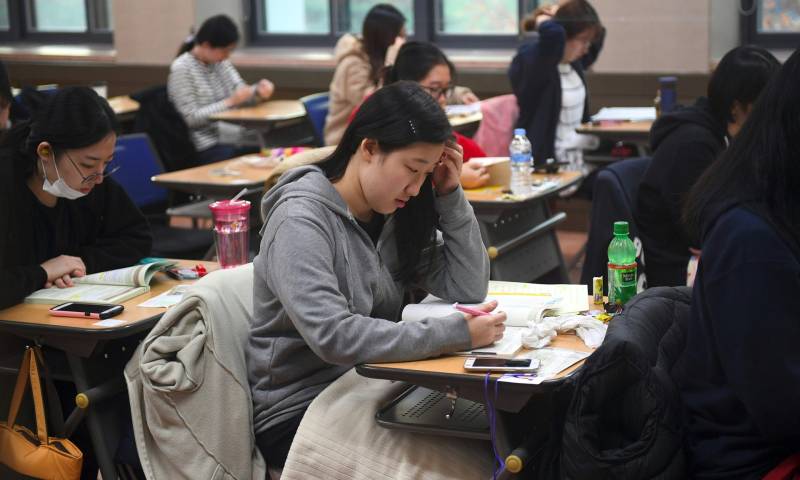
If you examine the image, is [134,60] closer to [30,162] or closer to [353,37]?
[353,37]

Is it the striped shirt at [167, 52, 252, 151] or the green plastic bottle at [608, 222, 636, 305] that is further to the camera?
the striped shirt at [167, 52, 252, 151]

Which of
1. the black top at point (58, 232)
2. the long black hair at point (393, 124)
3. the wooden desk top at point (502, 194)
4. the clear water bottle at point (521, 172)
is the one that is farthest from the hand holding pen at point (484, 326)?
the clear water bottle at point (521, 172)

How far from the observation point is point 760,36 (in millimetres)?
6625

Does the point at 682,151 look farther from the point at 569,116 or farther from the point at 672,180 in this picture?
the point at 569,116

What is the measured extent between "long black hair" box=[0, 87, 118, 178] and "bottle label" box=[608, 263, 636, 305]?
52.8 inches

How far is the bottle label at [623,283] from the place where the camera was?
237cm

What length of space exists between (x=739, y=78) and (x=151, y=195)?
2680 mm

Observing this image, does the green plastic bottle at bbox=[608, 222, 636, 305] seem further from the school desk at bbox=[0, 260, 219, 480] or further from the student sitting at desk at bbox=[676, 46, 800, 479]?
the school desk at bbox=[0, 260, 219, 480]

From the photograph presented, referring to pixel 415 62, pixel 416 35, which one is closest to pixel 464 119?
pixel 415 62

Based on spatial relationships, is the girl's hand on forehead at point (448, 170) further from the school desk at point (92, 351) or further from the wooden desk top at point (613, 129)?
the wooden desk top at point (613, 129)

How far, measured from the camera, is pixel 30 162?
8.93 ft

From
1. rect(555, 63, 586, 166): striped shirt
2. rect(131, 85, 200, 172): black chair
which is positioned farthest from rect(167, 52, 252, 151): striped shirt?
rect(555, 63, 586, 166): striped shirt

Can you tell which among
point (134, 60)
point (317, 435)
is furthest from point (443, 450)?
point (134, 60)

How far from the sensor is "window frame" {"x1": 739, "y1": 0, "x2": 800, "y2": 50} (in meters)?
6.55
